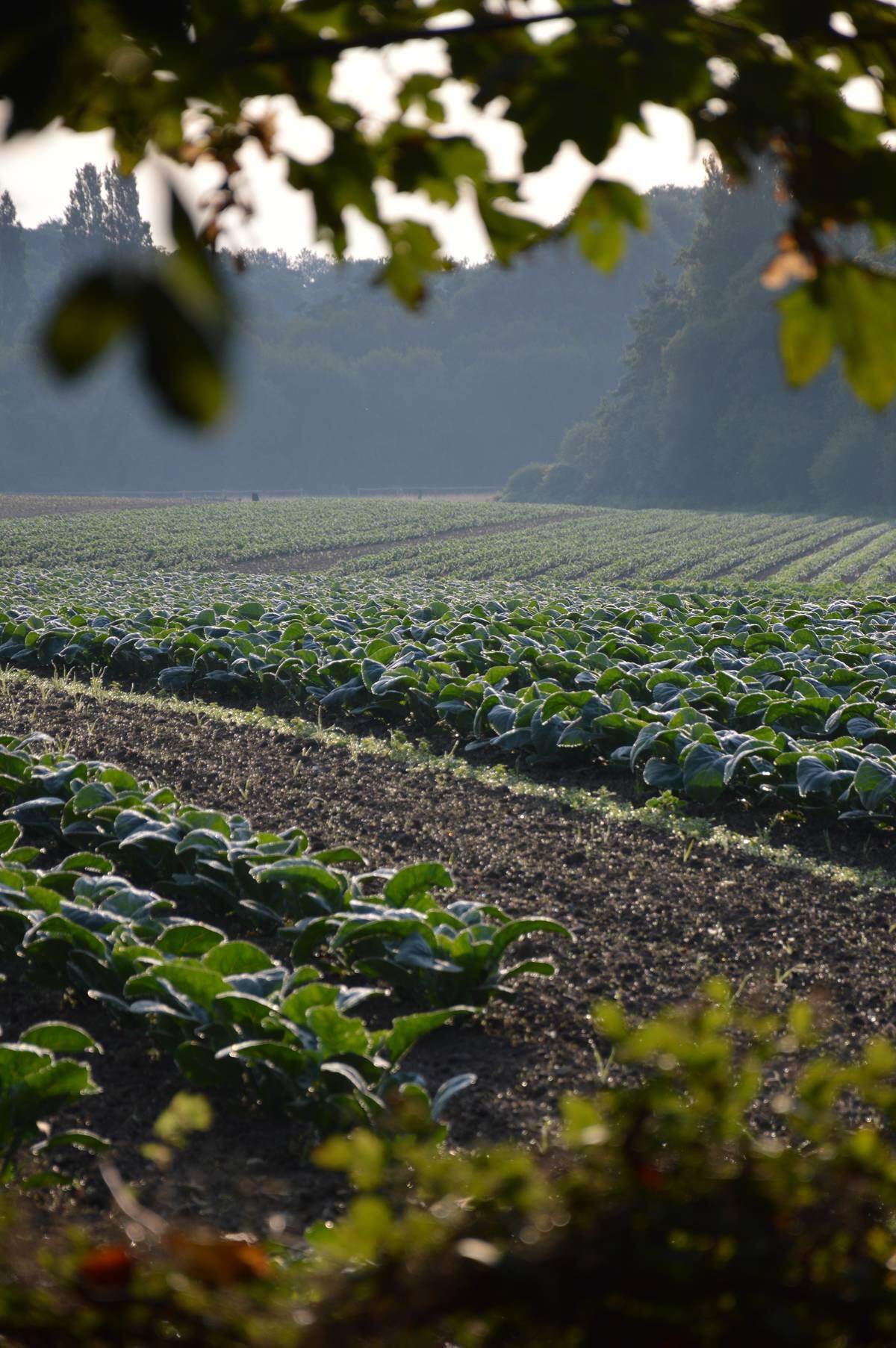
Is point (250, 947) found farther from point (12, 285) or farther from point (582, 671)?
point (12, 285)

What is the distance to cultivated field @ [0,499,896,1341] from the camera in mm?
3229

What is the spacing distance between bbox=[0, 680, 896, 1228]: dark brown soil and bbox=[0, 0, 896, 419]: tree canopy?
104 centimetres

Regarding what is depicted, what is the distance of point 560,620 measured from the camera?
13.6 m

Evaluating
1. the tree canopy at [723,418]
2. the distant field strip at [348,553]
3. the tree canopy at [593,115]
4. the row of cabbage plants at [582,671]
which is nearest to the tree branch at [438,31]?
the tree canopy at [593,115]

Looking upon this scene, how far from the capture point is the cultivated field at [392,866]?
3229mm

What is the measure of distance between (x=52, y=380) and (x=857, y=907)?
502 centimetres

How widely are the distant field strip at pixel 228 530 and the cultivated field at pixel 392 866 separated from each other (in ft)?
65.1

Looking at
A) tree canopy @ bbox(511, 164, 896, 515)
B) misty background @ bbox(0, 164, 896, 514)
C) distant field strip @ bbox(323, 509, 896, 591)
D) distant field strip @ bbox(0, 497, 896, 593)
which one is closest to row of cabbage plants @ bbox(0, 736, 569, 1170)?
distant field strip @ bbox(0, 497, 896, 593)

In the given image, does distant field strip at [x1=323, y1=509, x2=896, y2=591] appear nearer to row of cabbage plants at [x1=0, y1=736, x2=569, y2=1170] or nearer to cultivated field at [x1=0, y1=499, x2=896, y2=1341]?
cultivated field at [x1=0, y1=499, x2=896, y2=1341]

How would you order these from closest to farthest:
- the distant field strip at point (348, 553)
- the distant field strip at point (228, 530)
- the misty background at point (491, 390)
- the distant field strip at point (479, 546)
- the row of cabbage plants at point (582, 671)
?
1. the row of cabbage plants at point (582, 671)
2. the distant field strip at point (479, 546)
3. the distant field strip at point (348, 553)
4. the distant field strip at point (228, 530)
5. the misty background at point (491, 390)

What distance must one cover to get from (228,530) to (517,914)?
36.6 meters

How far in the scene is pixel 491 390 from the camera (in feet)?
299

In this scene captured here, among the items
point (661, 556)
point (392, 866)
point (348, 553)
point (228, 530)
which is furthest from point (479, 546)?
point (392, 866)

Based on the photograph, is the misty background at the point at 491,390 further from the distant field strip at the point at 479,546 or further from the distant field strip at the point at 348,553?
the distant field strip at the point at 348,553
